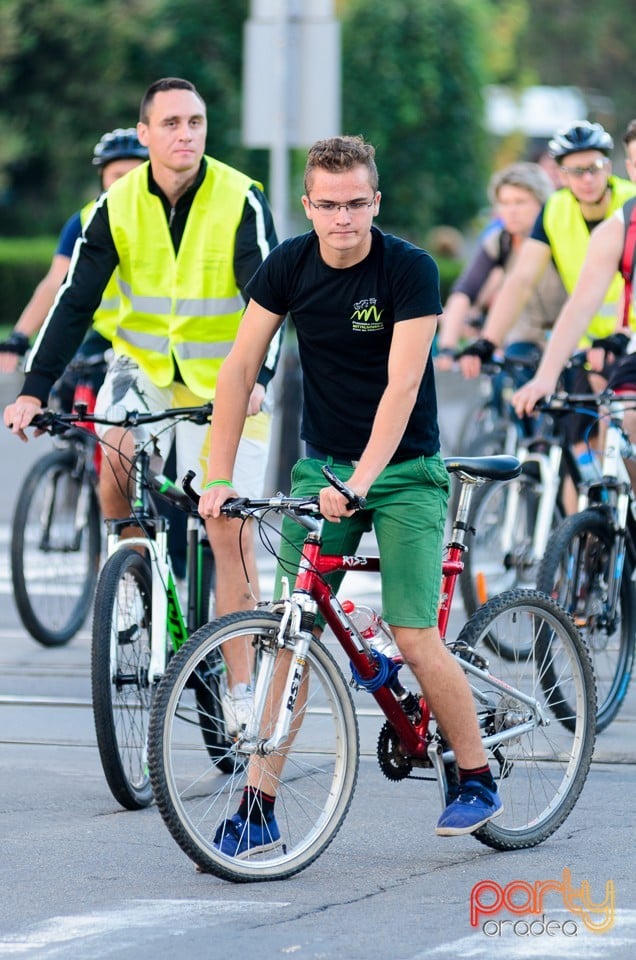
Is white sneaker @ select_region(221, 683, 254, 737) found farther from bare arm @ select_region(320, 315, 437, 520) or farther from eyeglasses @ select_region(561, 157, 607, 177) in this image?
eyeglasses @ select_region(561, 157, 607, 177)

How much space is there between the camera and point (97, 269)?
20.1 ft

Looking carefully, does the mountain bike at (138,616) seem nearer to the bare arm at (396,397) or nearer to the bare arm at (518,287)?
the bare arm at (396,397)

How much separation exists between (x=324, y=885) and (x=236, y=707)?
556 millimetres

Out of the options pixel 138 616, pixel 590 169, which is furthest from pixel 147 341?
pixel 590 169

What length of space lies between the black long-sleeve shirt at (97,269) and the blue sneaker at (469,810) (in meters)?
1.64

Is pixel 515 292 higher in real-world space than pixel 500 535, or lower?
higher

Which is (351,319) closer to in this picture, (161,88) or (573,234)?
(161,88)

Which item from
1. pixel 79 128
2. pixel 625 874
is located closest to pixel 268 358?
pixel 625 874

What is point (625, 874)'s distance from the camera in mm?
4852

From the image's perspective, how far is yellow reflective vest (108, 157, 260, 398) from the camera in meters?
6.19

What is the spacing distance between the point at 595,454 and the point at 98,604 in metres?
2.84

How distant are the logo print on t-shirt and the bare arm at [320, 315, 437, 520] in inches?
2.7

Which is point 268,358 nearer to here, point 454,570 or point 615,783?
point 454,570

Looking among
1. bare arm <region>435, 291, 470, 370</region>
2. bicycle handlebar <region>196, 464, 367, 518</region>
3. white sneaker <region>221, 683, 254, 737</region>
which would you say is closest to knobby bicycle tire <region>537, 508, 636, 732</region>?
white sneaker <region>221, 683, 254, 737</region>
